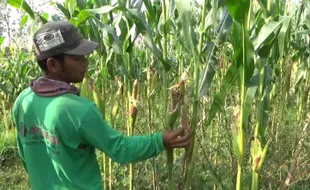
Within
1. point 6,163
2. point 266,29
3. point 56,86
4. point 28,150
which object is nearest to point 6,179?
point 6,163

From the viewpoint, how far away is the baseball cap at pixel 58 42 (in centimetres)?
156

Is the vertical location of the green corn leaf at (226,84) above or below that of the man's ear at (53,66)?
below

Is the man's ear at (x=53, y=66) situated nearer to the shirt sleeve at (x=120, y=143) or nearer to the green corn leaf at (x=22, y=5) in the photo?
the shirt sleeve at (x=120, y=143)

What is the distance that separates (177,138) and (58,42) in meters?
0.56

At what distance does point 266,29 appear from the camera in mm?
1699

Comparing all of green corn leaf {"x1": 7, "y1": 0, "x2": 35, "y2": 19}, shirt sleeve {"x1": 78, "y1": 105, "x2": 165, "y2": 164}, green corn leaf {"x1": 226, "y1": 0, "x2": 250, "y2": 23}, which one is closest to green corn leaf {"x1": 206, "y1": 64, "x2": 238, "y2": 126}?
green corn leaf {"x1": 226, "y1": 0, "x2": 250, "y2": 23}

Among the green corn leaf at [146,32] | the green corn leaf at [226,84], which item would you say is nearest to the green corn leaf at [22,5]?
the green corn leaf at [146,32]

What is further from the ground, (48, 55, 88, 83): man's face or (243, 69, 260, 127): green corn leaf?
(48, 55, 88, 83): man's face

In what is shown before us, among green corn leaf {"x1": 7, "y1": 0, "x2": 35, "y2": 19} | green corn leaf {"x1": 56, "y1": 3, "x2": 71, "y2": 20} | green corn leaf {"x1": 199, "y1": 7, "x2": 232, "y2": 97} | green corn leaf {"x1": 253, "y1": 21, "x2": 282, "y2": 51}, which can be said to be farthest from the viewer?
green corn leaf {"x1": 56, "y1": 3, "x2": 71, "y2": 20}

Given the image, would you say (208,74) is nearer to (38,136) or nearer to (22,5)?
(38,136)

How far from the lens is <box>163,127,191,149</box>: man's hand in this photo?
1530 mm

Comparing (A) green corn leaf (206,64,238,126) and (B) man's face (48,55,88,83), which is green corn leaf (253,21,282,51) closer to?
(A) green corn leaf (206,64,238,126)

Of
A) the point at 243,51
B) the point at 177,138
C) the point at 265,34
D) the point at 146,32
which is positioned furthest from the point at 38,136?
the point at 265,34

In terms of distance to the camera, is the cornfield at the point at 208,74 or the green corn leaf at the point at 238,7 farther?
the cornfield at the point at 208,74
